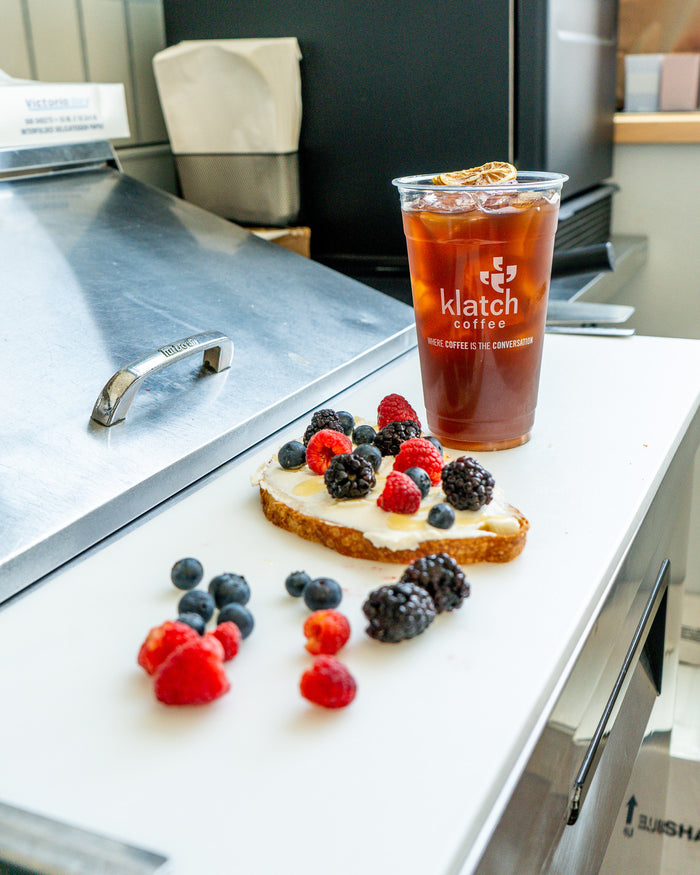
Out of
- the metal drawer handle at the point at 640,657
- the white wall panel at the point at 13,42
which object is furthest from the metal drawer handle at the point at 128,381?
the white wall panel at the point at 13,42

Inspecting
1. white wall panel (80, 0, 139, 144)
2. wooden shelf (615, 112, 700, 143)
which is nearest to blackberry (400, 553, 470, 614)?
white wall panel (80, 0, 139, 144)

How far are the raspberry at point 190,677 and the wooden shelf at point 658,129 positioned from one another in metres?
1.81

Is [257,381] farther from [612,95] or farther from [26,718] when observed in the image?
[612,95]

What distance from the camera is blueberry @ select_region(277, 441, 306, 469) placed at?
70cm

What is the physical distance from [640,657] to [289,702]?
0.54 meters

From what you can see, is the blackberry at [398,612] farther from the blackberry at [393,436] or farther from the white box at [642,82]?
the white box at [642,82]

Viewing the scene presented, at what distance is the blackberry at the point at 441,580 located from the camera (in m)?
0.52

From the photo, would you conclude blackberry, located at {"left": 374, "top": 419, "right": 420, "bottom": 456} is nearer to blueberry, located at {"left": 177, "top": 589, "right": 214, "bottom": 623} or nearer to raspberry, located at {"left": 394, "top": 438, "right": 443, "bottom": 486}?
raspberry, located at {"left": 394, "top": 438, "right": 443, "bottom": 486}

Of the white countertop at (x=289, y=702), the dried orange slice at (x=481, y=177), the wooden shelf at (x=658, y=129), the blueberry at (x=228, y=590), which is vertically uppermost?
the dried orange slice at (x=481, y=177)

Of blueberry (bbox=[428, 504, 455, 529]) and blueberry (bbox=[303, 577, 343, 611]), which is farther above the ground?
blueberry (bbox=[428, 504, 455, 529])

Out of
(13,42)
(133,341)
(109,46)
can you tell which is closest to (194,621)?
(133,341)

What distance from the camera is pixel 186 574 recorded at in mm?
572

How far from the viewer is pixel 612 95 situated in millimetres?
1861

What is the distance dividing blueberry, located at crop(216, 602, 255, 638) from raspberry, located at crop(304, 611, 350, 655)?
4cm
